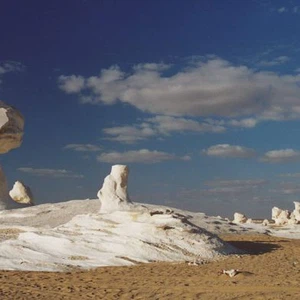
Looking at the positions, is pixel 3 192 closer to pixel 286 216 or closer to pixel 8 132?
pixel 8 132

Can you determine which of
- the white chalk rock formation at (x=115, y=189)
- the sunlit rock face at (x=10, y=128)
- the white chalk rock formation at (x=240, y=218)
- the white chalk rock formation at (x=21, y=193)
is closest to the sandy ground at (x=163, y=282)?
the white chalk rock formation at (x=115, y=189)

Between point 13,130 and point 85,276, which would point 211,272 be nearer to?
point 85,276

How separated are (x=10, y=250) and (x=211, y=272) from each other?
7.65 metres

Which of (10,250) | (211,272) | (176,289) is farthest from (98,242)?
(176,289)

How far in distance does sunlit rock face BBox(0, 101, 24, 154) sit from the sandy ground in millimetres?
19009

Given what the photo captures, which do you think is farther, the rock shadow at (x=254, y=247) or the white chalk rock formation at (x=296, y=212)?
the white chalk rock formation at (x=296, y=212)

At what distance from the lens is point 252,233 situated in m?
33.5

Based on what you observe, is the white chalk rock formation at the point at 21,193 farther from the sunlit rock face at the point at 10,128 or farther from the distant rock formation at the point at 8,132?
the sunlit rock face at the point at 10,128

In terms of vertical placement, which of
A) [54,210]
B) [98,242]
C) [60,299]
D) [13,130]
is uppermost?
[13,130]

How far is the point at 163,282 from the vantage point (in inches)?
559

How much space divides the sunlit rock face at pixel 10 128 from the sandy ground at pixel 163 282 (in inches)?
748

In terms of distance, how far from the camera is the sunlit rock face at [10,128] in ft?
109

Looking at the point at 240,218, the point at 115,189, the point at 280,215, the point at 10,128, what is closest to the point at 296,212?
the point at 280,215

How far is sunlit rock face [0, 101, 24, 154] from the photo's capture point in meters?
33.2
